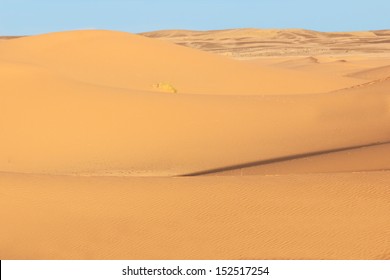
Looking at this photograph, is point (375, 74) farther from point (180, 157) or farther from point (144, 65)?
point (180, 157)

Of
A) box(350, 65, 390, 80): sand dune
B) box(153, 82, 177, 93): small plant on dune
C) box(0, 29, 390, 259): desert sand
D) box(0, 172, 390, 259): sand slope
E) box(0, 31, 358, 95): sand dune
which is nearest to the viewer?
box(0, 172, 390, 259): sand slope

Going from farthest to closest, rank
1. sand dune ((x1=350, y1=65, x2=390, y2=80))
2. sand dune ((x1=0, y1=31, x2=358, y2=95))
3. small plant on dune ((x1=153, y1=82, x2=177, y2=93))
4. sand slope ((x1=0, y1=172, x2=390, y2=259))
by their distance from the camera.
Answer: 1. sand dune ((x1=350, y1=65, x2=390, y2=80))
2. sand dune ((x1=0, y1=31, x2=358, y2=95))
3. small plant on dune ((x1=153, y1=82, x2=177, y2=93))
4. sand slope ((x1=0, y1=172, x2=390, y2=259))

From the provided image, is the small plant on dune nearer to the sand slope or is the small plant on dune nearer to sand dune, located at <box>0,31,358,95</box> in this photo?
sand dune, located at <box>0,31,358,95</box>

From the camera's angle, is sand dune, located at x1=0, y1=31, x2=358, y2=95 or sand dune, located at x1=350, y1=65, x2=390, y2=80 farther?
sand dune, located at x1=350, y1=65, x2=390, y2=80

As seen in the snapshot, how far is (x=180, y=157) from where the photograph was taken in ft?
50.2

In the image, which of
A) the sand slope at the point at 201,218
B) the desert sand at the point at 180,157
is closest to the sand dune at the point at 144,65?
the desert sand at the point at 180,157

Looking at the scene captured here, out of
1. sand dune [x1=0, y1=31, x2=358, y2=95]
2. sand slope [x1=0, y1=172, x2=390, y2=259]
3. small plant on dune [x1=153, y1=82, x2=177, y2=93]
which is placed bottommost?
sand slope [x1=0, y1=172, x2=390, y2=259]

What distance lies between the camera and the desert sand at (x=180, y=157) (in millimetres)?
6961

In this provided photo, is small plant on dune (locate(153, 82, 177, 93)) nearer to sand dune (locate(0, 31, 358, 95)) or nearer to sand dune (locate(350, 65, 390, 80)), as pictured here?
sand dune (locate(0, 31, 358, 95))

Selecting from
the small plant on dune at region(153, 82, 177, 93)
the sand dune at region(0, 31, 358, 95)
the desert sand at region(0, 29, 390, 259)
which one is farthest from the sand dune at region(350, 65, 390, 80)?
the small plant on dune at region(153, 82, 177, 93)

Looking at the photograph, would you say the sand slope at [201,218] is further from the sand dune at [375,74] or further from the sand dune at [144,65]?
the sand dune at [375,74]

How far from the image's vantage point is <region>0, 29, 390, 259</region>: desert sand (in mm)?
6961

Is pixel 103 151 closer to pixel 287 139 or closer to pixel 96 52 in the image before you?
pixel 287 139

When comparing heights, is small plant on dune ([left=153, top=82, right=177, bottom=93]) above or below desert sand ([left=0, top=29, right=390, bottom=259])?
above
